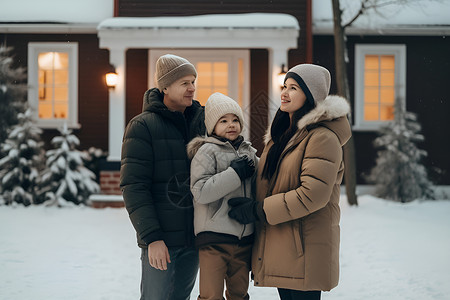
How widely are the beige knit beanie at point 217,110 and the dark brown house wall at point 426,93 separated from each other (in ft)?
27.7

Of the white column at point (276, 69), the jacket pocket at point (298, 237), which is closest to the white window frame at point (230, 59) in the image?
the white column at point (276, 69)

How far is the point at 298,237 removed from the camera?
2.30m

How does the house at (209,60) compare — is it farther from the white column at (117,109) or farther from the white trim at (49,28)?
the white column at (117,109)

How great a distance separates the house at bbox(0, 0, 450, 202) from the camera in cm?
999

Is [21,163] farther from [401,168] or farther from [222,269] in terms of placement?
[222,269]

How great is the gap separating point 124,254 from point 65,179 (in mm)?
3527

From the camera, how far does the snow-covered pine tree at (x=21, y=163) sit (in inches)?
345

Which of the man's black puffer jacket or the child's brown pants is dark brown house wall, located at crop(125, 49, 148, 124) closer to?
the man's black puffer jacket

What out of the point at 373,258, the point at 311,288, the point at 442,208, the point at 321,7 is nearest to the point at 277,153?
the point at 311,288

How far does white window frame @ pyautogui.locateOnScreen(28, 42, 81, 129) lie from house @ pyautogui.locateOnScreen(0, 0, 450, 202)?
0.02 m

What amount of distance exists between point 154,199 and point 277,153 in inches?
26.2

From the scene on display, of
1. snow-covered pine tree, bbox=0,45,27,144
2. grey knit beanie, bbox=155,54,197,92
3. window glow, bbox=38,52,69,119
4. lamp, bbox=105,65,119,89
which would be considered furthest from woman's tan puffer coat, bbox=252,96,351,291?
window glow, bbox=38,52,69,119

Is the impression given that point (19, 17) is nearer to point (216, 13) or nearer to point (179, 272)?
point (216, 13)

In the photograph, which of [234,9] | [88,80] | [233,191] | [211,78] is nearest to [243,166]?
[233,191]
